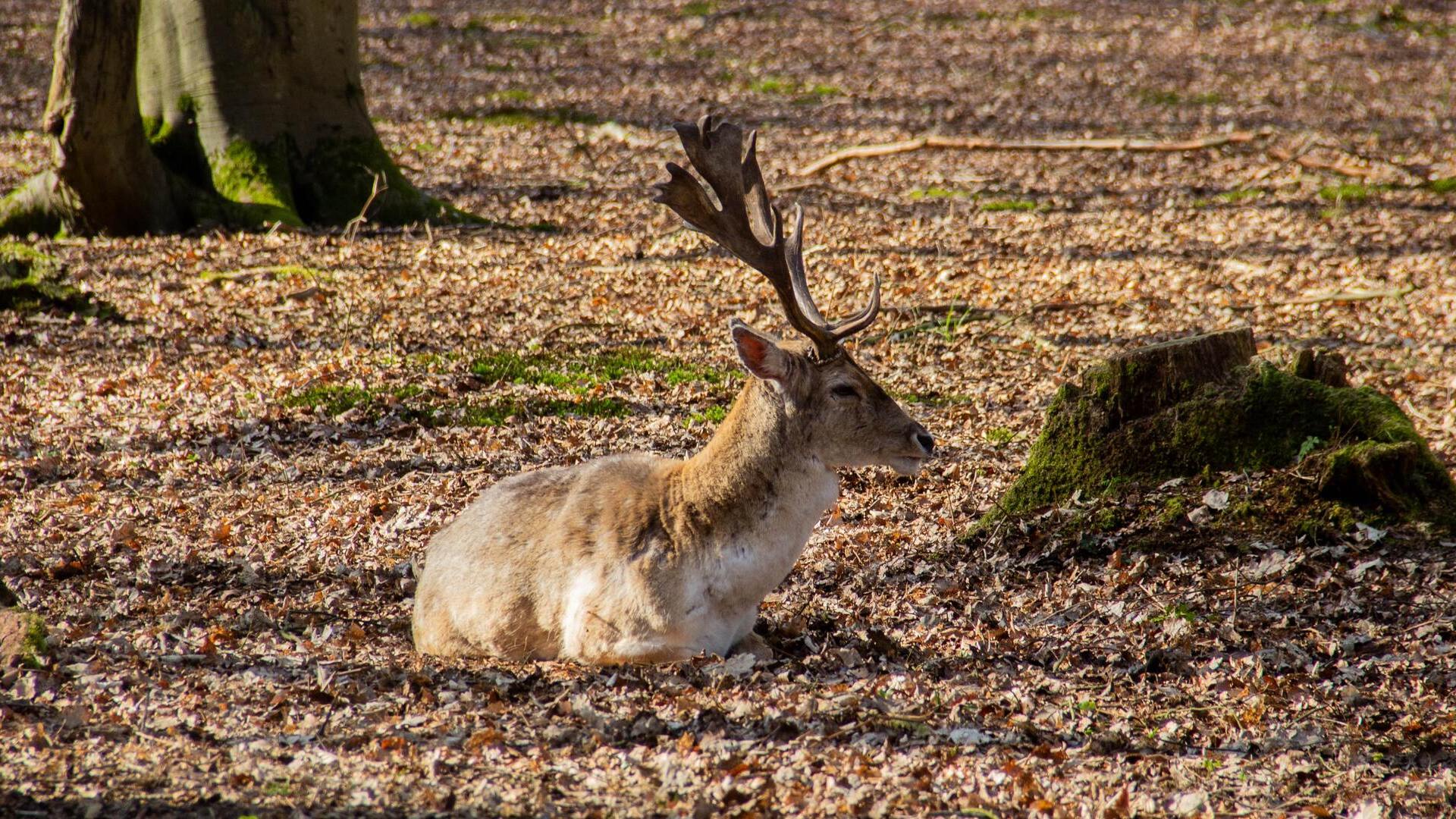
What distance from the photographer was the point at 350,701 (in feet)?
20.0

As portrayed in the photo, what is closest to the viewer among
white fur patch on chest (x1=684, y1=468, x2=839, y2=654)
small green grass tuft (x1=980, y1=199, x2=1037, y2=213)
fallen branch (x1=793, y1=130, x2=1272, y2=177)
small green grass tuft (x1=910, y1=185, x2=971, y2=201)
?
white fur patch on chest (x1=684, y1=468, x2=839, y2=654)

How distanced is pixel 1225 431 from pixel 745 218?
3.22 metres

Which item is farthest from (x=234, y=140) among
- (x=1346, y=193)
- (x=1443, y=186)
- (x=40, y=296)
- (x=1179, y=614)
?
(x=1443, y=186)

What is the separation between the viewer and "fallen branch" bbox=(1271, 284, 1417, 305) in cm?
1315

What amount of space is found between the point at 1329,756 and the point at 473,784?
3.70 metres

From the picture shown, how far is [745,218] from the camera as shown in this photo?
6.92 meters

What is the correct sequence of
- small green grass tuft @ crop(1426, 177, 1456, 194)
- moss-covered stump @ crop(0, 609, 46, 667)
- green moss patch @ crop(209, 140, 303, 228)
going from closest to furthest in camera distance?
moss-covered stump @ crop(0, 609, 46, 667) < green moss patch @ crop(209, 140, 303, 228) < small green grass tuft @ crop(1426, 177, 1456, 194)

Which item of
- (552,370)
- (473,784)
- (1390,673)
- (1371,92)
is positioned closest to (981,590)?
(1390,673)

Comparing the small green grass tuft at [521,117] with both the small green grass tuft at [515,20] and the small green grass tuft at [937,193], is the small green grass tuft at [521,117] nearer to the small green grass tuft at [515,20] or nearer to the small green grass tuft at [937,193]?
the small green grass tuft at [937,193]

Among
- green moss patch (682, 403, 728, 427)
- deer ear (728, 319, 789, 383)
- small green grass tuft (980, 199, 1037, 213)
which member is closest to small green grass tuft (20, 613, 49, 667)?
deer ear (728, 319, 789, 383)

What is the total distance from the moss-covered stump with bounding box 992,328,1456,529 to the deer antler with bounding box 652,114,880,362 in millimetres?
2036

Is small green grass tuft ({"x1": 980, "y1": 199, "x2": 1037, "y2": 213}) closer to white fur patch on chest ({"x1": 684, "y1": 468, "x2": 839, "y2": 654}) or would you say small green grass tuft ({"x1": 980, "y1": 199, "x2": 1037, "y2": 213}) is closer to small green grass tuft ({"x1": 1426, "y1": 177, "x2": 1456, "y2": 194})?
small green grass tuft ({"x1": 1426, "y1": 177, "x2": 1456, "y2": 194})

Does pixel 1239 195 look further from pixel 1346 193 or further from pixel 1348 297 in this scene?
pixel 1348 297

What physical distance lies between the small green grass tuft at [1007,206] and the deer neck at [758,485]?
35.0 ft
